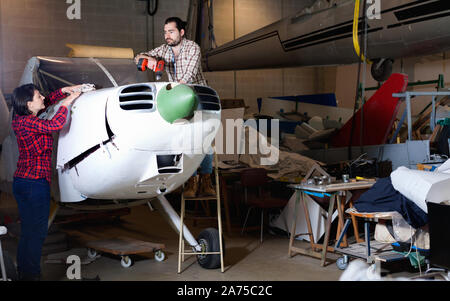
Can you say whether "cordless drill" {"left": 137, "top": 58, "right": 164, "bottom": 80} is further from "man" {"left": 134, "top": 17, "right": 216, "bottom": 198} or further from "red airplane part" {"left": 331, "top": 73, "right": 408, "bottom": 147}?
"red airplane part" {"left": 331, "top": 73, "right": 408, "bottom": 147}

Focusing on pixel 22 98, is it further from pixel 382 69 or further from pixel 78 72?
pixel 382 69

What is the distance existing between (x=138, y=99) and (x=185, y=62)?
3.09 feet

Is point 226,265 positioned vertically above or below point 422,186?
below

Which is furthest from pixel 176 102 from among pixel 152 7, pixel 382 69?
pixel 152 7

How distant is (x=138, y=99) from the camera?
306cm

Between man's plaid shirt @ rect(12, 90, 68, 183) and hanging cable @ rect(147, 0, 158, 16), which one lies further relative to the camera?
hanging cable @ rect(147, 0, 158, 16)

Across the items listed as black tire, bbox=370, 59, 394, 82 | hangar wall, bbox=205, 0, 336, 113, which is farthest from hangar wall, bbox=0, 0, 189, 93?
black tire, bbox=370, 59, 394, 82

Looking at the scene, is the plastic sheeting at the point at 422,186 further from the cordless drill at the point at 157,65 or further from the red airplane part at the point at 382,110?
the red airplane part at the point at 382,110

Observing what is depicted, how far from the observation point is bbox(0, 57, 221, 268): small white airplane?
120 inches

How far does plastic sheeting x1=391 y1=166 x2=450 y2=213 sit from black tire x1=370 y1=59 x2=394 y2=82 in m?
2.40

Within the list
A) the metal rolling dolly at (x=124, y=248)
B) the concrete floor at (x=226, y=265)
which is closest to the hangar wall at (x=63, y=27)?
the concrete floor at (x=226, y=265)
